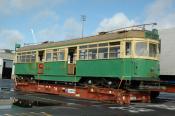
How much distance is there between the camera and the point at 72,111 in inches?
611

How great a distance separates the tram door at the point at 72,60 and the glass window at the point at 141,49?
5.34 m

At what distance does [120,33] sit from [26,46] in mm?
13314

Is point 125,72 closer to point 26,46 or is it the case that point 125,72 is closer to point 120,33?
point 120,33

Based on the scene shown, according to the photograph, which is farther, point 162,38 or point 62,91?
point 62,91

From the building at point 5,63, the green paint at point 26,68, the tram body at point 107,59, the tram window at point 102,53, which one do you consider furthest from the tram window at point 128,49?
the building at point 5,63

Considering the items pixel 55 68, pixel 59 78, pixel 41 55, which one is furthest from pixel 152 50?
pixel 41 55

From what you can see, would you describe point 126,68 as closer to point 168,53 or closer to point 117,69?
point 117,69

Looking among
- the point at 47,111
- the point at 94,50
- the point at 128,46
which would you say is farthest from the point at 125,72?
the point at 47,111

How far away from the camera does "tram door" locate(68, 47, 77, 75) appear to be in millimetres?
24641

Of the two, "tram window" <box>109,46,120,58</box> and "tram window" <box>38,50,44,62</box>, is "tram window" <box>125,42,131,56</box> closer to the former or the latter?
"tram window" <box>109,46,120,58</box>

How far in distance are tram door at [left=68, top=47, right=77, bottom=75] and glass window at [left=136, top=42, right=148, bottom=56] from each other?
5.34m

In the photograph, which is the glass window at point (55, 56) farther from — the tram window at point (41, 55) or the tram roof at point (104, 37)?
the tram window at point (41, 55)

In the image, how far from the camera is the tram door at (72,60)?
80.8 ft

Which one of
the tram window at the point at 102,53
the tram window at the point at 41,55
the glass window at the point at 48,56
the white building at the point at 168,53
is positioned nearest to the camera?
the tram window at the point at 102,53
